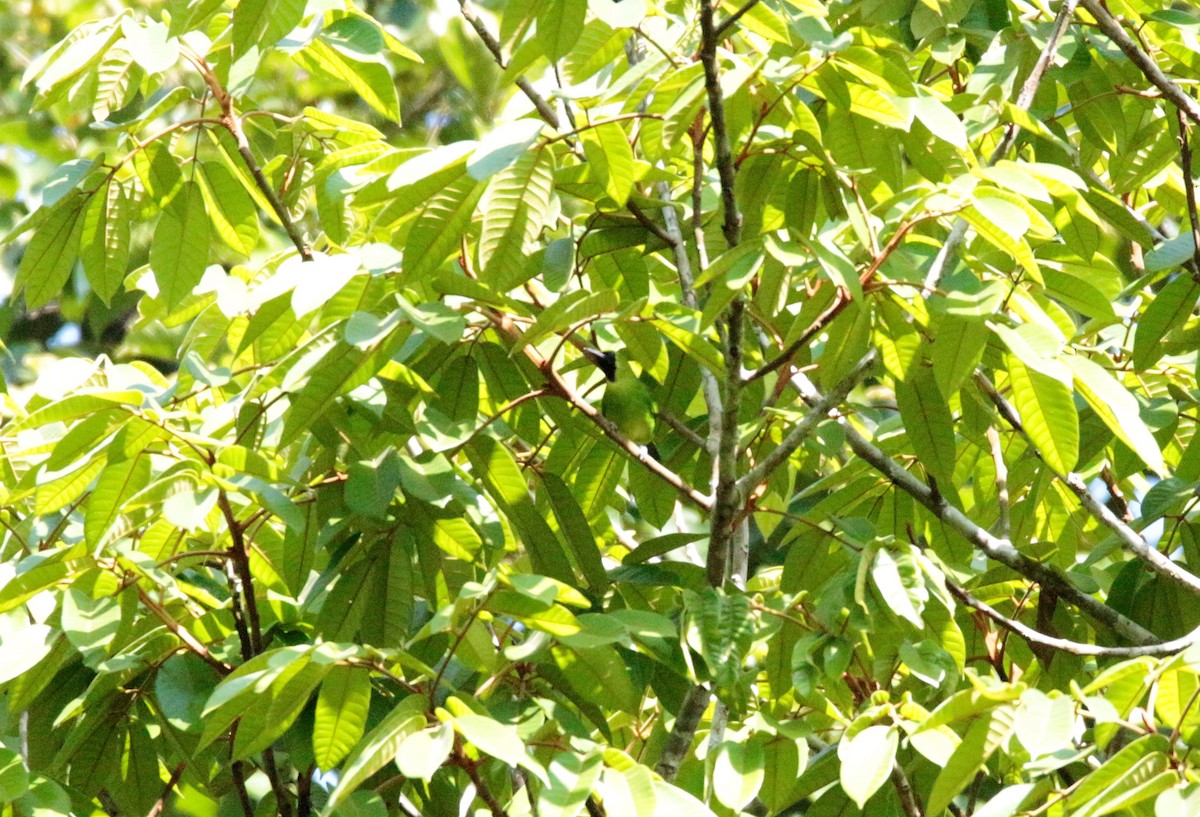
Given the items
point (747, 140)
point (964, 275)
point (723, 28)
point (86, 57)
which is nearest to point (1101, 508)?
point (964, 275)

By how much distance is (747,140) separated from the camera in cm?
159

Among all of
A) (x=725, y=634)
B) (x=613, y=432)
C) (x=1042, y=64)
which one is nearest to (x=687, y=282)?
(x=613, y=432)

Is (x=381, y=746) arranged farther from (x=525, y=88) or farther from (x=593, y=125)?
(x=525, y=88)

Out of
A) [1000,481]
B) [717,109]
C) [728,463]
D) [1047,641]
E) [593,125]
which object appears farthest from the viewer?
[1000,481]

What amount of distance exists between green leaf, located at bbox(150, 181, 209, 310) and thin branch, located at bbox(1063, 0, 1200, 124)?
51.6 inches

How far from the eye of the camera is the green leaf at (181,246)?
1.98 meters

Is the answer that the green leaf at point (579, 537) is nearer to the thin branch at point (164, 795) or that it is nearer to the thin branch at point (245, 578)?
the thin branch at point (245, 578)

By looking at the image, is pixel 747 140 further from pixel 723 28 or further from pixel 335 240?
pixel 335 240

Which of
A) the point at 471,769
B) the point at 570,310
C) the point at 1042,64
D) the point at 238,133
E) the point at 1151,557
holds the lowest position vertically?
the point at 1151,557

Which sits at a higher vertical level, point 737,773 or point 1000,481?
point 737,773

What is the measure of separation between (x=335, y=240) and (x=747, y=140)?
2.46ft

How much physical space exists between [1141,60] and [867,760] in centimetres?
115

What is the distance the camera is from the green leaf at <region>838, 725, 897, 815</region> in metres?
1.38

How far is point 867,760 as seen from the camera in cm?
141
